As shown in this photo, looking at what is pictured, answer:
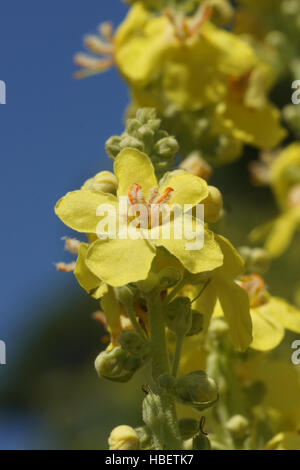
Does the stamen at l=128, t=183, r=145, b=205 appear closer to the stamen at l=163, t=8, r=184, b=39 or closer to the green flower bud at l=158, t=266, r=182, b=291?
the green flower bud at l=158, t=266, r=182, b=291

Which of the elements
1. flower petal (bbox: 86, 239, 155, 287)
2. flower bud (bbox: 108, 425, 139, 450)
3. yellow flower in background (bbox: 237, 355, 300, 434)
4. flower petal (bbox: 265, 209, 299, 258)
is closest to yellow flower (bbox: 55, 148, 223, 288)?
flower petal (bbox: 86, 239, 155, 287)

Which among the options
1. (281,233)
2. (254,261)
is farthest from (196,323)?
(281,233)

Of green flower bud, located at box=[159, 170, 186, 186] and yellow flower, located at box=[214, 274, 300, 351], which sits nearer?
green flower bud, located at box=[159, 170, 186, 186]

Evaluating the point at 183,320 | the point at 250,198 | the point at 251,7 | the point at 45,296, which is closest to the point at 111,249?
the point at 183,320

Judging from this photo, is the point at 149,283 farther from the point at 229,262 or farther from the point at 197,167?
the point at 197,167

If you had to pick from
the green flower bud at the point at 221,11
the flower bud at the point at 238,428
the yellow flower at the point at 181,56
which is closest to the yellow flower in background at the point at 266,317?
the flower bud at the point at 238,428

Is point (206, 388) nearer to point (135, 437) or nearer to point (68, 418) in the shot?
point (135, 437)
